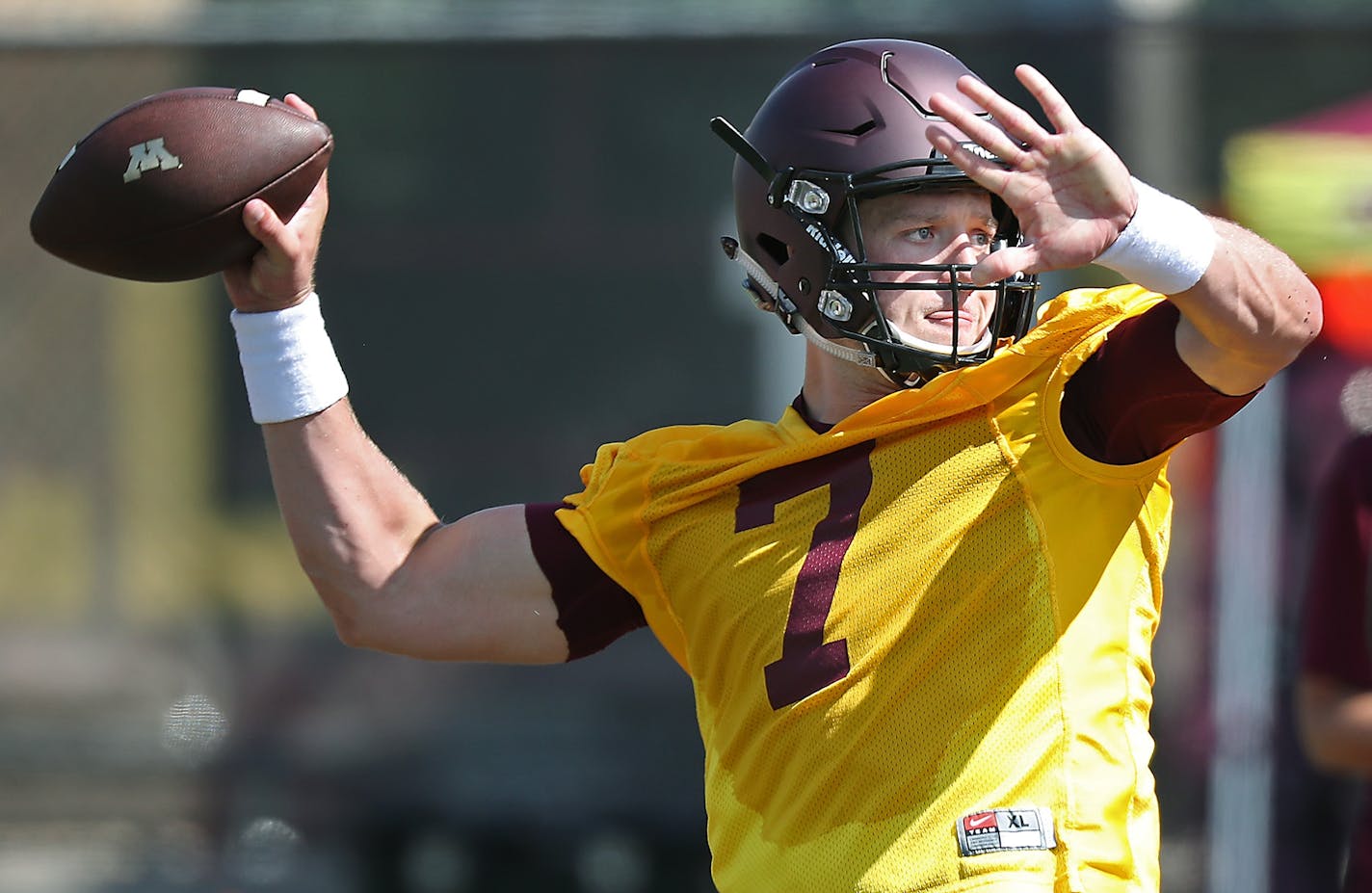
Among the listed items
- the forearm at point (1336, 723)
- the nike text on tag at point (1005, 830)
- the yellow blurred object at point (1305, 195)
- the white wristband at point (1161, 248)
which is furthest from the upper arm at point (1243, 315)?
the yellow blurred object at point (1305, 195)

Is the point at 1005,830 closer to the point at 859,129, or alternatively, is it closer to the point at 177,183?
the point at 859,129

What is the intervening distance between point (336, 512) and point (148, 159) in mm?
595

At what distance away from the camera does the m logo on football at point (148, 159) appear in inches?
103

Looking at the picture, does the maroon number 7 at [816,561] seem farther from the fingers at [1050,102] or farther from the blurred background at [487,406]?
the blurred background at [487,406]

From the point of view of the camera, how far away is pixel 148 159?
263cm

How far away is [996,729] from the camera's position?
227 cm

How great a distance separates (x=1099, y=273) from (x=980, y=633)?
3.03m

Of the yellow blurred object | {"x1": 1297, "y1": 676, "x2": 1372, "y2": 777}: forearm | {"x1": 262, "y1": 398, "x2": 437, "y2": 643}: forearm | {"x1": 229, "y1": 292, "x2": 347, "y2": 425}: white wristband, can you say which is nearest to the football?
{"x1": 229, "y1": 292, "x2": 347, "y2": 425}: white wristband

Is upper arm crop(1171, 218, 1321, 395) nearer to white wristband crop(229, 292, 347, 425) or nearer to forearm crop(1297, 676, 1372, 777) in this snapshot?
white wristband crop(229, 292, 347, 425)

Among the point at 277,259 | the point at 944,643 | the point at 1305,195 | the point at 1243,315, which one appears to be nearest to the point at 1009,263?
the point at 1243,315

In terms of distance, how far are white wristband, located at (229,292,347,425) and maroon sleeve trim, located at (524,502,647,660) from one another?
0.40m

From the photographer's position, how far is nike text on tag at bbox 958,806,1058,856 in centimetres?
221

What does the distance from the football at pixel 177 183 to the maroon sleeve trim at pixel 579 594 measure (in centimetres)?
64

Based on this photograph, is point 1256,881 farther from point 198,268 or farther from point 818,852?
point 198,268
